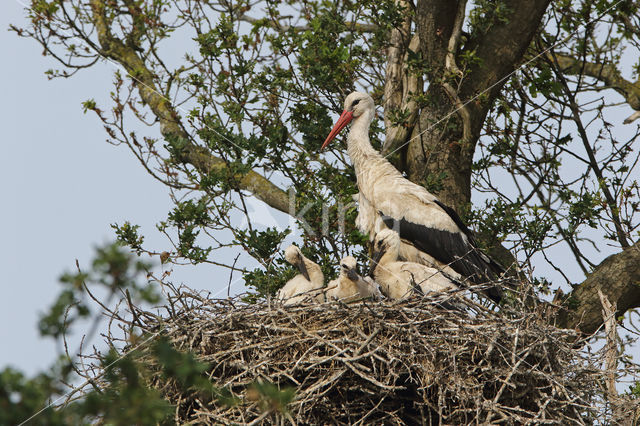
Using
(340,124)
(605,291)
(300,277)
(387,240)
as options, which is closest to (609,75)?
(605,291)

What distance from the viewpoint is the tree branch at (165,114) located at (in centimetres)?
730

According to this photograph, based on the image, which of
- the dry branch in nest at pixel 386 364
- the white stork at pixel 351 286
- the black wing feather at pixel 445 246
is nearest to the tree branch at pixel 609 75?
→ the black wing feather at pixel 445 246

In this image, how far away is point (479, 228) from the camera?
6.64 meters

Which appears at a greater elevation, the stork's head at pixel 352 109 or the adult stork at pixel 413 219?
the stork's head at pixel 352 109

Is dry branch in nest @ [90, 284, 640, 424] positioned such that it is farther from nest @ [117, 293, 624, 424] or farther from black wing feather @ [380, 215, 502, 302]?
black wing feather @ [380, 215, 502, 302]

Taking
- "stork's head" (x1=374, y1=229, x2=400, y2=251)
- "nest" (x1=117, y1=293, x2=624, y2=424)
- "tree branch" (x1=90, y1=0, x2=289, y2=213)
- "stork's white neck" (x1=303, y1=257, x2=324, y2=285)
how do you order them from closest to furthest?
1. "nest" (x1=117, y1=293, x2=624, y2=424)
2. "stork's white neck" (x1=303, y1=257, x2=324, y2=285)
3. "stork's head" (x1=374, y1=229, x2=400, y2=251)
4. "tree branch" (x1=90, y1=0, x2=289, y2=213)

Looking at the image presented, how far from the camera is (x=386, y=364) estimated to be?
431cm

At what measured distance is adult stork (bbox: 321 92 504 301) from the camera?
6.01 m

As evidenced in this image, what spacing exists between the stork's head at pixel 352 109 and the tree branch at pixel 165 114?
801 mm

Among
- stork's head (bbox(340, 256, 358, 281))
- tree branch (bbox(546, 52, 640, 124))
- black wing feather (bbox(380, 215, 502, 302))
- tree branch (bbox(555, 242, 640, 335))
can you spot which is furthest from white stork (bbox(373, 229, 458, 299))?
tree branch (bbox(546, 52, 640, 124))

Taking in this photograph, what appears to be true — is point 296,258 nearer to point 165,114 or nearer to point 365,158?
point 365,158

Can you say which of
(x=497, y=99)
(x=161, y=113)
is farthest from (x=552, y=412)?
(x=161, y=113)

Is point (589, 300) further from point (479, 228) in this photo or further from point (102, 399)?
point (102, 399)

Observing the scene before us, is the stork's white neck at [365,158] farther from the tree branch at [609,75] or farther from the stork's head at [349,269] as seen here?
the tree branch at [609,75]
